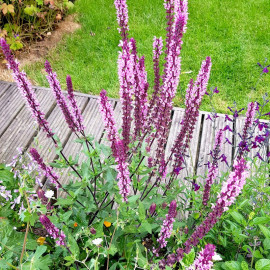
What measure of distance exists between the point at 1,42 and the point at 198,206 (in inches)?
61.6

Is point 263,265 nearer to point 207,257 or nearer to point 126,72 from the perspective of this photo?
point 207,257

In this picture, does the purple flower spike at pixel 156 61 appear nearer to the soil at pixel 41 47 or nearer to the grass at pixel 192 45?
the grass at pixel 192 45

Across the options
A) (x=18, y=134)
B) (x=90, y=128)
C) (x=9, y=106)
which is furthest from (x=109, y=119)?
(x=9, y=106)

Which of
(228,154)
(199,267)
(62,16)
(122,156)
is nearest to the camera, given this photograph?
(199,267)

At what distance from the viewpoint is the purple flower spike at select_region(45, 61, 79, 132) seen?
174 cm

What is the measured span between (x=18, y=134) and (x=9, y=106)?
0.52m

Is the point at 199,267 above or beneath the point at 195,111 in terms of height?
beneath

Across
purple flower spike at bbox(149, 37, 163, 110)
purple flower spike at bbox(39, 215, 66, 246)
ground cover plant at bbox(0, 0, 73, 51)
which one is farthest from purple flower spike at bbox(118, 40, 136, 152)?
ground cover plant at bbox(0, 0, 73, 51)

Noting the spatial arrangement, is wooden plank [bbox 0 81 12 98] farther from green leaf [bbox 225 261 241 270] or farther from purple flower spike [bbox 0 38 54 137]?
green leaf [bbox 225 261 241 270]

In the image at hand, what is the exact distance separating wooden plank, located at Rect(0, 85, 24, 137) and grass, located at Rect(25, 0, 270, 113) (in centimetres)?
43

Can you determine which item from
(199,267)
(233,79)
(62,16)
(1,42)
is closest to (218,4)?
(233,79)

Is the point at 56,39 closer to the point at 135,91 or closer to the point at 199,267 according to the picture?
the point at 135,91

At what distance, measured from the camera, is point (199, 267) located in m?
1.09

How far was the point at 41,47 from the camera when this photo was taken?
4.74 metres
